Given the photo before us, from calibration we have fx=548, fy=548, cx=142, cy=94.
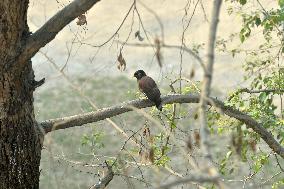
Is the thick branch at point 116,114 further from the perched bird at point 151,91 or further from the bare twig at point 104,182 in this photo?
the bare twig at point 104,182

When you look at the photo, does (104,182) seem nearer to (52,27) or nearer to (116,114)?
(116,114)

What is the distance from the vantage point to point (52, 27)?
2.91m

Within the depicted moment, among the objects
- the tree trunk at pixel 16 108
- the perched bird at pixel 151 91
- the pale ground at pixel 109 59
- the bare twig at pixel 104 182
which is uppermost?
the pale ground at pixel 109 59

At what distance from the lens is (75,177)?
10.7 m

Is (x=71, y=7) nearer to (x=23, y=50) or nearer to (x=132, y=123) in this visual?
(x=23, y=50)

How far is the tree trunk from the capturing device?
2.99 meters

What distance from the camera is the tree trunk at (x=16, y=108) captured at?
2990 mm

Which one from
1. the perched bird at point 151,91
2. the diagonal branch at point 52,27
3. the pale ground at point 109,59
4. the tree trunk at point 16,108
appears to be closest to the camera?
the diagonal branch at point 52,27

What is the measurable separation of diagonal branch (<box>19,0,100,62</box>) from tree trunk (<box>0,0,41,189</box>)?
7 cm

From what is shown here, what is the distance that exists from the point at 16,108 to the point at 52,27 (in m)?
0.56

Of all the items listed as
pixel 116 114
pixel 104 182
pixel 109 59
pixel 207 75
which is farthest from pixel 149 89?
pixel 109 59

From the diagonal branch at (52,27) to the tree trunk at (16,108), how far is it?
7cm

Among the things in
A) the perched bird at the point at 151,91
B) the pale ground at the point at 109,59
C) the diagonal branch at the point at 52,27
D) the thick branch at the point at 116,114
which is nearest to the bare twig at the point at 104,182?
the thick branch at the point at 116,114

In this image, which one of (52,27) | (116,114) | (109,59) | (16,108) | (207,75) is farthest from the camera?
(109,59)
